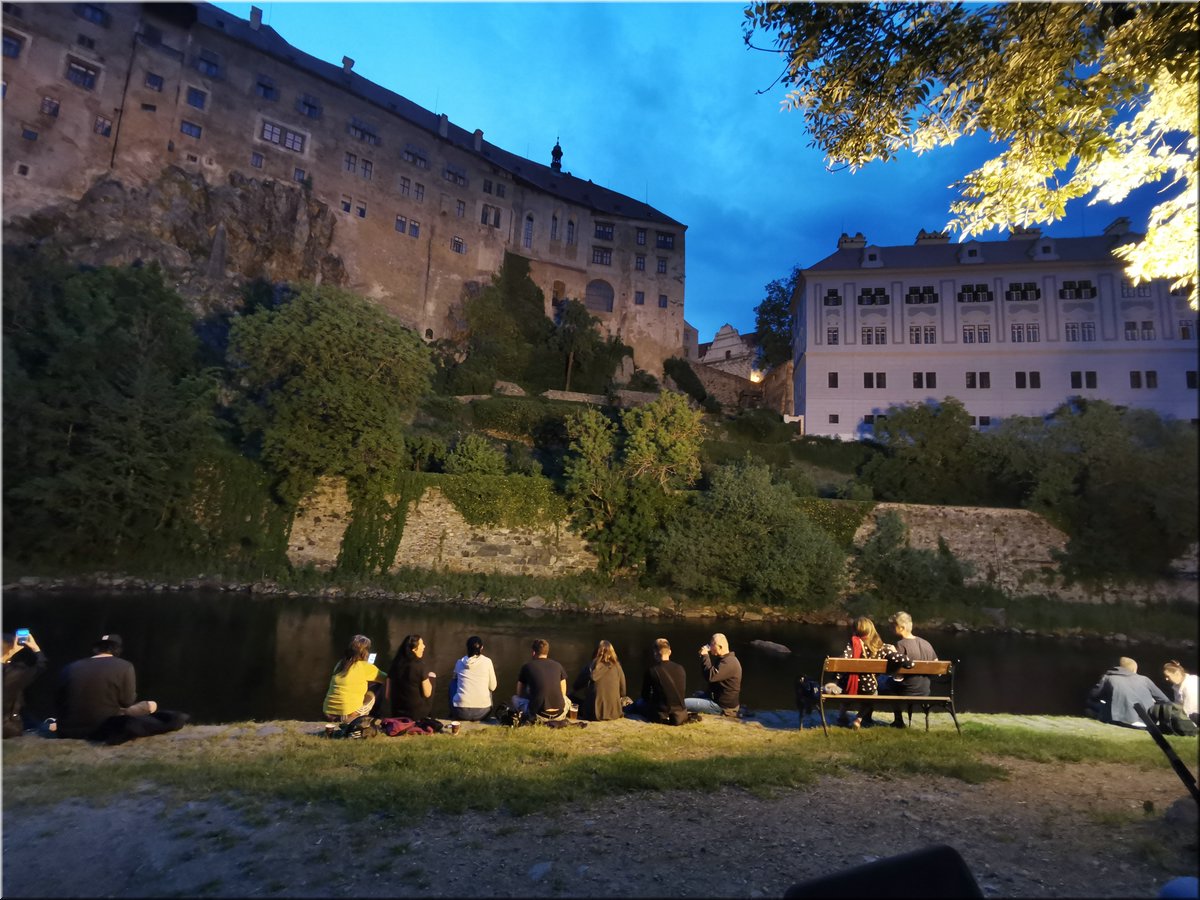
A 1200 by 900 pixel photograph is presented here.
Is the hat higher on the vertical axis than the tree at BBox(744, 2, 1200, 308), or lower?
lower

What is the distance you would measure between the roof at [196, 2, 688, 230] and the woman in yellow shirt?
4308cm

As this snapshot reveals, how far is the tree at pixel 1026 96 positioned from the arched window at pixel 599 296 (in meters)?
51.8

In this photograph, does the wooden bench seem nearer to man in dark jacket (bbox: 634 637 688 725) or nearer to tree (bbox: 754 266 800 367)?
man in dark jacket (bbox: 634 637 688 725)

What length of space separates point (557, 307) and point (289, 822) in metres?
52.7

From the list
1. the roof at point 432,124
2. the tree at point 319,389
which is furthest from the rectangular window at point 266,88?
the tree at point 319,389

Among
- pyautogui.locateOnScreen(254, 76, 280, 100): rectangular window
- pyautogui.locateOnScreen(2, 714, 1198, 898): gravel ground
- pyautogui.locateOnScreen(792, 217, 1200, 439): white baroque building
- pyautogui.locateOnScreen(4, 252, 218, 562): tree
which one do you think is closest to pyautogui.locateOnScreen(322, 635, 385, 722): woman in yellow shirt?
pyautogui.locateOnScreen(2, 714, 1198, 898): gravel ground

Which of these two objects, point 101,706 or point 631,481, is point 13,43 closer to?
point 631,481

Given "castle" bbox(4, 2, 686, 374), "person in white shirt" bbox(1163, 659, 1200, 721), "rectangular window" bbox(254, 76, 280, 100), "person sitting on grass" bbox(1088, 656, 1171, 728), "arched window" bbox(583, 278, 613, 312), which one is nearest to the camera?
"person in white shirt" bbox(1163, 659, 1200, 721)

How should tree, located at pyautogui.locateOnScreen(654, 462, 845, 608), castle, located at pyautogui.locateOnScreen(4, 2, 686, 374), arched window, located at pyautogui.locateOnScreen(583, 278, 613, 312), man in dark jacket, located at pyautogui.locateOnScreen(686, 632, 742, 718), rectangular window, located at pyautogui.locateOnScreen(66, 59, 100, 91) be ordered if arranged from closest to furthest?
man in dark jacket, located at pyautogui.locateOnScreen(686, 632, 742, 718)
tree, located at pyautogui.locateOnScreen(654, 462, 845, 608)
rectangular window, located at pyautogui.locateOnScreen(66, 59, 100, 91)
castle, located at pyautogui.locateOnScreen(4, 2, 686, 374)
arched window, located at pyautogui.locateOnScreen(583, 278, 613, 312)

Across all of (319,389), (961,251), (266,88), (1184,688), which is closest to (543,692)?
(1184,688)

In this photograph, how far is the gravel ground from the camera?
312 cm

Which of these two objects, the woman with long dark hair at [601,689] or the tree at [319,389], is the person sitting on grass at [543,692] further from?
the tree at [319,389]

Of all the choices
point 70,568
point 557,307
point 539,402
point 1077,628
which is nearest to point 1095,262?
point 1077,628

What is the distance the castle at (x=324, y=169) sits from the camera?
32688 millimetres
